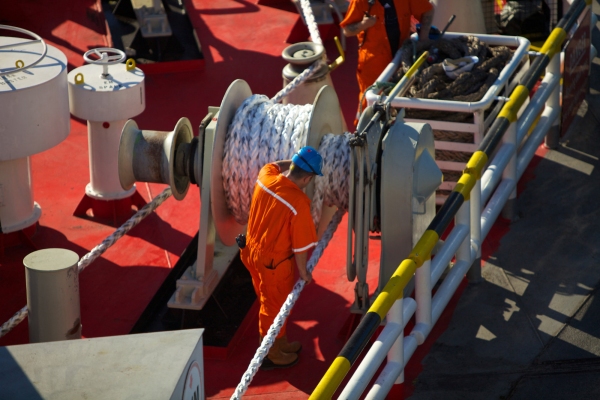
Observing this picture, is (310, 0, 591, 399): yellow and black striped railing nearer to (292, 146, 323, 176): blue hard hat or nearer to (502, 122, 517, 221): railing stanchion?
(502, 122, 517, 221): railing stanchion

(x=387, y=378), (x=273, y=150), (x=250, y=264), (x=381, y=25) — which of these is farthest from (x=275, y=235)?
(x=381, y=25)

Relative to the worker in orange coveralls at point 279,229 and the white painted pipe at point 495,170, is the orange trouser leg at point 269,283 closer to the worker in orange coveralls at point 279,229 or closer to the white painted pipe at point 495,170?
the worker in orange coveralls at point 279,229

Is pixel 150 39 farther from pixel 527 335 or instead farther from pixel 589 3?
pixel 527 335

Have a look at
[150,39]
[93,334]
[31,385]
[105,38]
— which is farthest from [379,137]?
[105,38]

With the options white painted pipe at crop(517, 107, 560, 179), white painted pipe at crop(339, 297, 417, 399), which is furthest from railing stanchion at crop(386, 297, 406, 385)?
white painted pipe at crop(517, 107, 560, 179)

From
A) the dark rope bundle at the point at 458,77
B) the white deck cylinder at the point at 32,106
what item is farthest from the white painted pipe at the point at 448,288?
the white deck cylinder at the point at 32,106

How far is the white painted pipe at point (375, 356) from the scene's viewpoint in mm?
4383

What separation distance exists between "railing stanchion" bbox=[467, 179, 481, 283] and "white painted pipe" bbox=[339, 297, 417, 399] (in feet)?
3.53

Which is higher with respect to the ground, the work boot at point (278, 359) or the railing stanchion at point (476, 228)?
the railing stanchion at point (476, 228)

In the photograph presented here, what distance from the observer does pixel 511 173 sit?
6.66m

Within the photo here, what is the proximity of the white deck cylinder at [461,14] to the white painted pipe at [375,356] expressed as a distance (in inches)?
160

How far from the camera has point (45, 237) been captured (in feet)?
24.1

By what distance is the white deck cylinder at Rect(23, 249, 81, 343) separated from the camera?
5.64 m

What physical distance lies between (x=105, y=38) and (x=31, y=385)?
23.4ft
